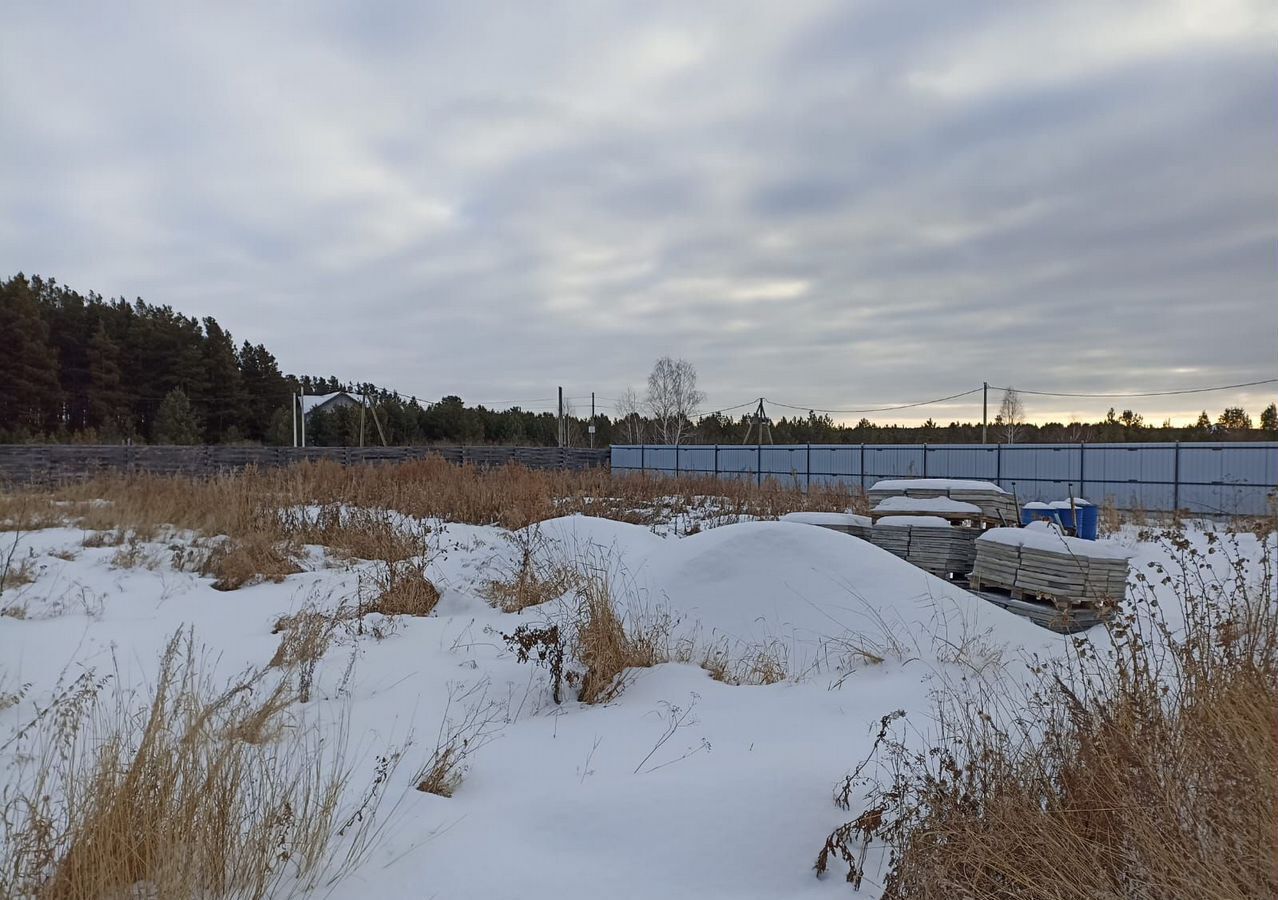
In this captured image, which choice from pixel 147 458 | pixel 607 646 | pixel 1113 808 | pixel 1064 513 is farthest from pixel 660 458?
pixel 1113 808

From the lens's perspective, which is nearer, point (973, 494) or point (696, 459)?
point (973, 494)

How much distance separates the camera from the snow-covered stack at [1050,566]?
6.22 metres

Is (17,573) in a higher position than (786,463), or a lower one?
lower

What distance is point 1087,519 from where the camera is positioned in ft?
38.5

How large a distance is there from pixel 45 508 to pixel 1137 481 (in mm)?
23181

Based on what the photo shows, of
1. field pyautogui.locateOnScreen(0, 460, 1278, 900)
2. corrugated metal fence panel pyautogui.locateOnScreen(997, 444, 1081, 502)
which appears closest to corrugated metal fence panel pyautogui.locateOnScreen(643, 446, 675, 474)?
corrugated metal fence panel pyautogui.locateOnScreen(997, 444, 1081, 502)

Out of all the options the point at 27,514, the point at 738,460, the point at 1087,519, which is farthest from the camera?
the point at 738,460

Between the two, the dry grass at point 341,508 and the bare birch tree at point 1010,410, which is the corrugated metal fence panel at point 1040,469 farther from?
the bare birch tree at point 1010,410

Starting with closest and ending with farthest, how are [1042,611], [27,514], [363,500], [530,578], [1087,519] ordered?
[1042,611] → [530,578] → [27,514] → [363,500] → [1087,519]

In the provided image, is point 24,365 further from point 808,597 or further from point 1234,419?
point 1234,419

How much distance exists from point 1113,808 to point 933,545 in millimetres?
6178

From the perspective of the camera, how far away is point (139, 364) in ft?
132

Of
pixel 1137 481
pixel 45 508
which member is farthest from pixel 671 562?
pixel 1137 481

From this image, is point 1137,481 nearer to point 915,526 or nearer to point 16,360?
point 915,526
